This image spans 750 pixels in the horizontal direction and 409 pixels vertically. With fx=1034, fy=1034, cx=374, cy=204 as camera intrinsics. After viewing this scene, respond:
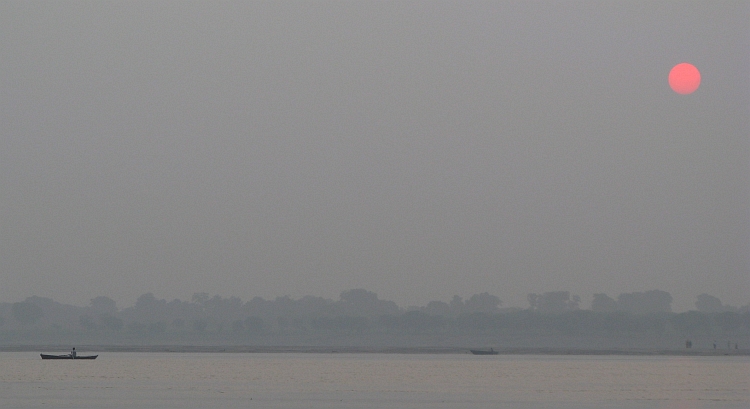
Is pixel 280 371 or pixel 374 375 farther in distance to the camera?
pixel 280 371

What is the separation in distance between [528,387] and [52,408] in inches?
1662

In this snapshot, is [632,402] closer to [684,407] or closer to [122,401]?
[684,407]

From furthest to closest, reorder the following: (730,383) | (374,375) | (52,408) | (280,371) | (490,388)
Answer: (280,371) < (374,375) < (730,383) < (490,388) < (52,408)

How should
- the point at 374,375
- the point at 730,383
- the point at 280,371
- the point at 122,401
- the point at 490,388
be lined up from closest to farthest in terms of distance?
the point at 122,401 < the point at 490,388 < the point at 730,383 < the point at 374,375 < the point at 280,371

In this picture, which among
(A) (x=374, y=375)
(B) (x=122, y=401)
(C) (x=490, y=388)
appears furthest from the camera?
(A) (x=374, y=375)

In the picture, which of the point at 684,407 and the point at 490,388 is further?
the point at 490,388

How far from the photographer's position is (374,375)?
111312 millimetres

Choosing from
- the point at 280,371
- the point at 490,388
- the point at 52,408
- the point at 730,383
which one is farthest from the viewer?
the point at 280,371

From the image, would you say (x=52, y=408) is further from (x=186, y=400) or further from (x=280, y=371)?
(x=280, y=371)

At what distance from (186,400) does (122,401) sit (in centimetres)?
431

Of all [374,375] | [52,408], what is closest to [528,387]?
[374,375]

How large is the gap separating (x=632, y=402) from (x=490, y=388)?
16.0 metres

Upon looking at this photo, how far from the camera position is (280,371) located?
12000 centimetres

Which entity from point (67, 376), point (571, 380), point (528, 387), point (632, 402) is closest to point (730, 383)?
point (571, 380)
